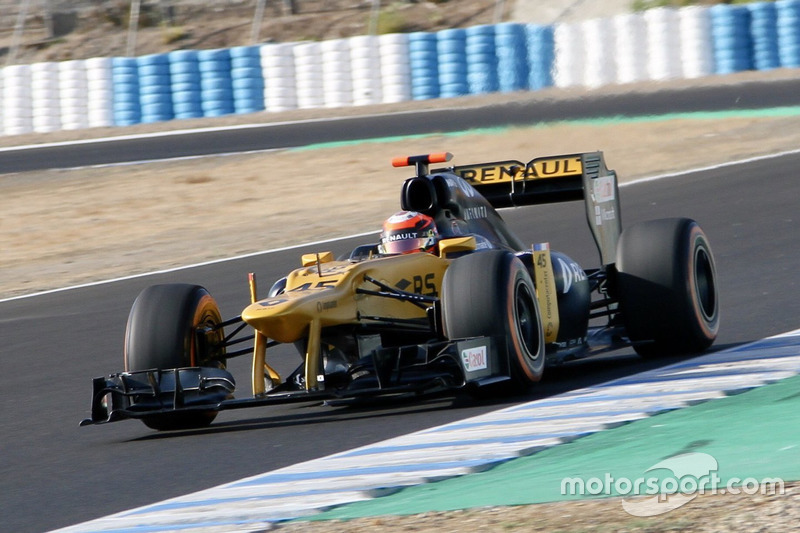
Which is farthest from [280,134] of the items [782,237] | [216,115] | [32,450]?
[32,450]

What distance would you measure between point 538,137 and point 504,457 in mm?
11988

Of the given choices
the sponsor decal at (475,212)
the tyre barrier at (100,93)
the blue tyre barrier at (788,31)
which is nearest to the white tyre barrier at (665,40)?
the blue tyre barrier at (788,31)

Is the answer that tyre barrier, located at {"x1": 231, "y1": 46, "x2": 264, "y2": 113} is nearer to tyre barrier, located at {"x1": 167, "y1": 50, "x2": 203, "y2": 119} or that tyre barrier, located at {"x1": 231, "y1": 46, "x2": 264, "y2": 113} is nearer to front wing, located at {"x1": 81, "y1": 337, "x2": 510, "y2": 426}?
tyre barrier, located at {"x1": 167, "y1": 50, "x2": 203, "y2": 119}

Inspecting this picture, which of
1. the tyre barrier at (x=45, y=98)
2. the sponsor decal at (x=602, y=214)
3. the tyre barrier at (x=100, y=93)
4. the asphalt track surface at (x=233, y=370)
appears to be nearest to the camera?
the asphalt track surface at (x=233, y=370)

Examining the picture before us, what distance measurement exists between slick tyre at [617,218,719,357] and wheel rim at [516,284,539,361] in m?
1.07

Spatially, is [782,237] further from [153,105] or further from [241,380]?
[153,105]

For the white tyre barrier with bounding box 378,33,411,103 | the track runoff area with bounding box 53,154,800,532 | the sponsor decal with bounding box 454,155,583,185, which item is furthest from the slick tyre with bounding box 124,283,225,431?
the white tyre barrier with bounding box 378,33,411,103

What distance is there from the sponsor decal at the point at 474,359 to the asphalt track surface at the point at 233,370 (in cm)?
25

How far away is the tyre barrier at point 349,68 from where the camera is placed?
85.4ft

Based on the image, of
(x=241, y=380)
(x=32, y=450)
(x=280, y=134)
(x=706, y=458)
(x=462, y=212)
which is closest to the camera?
(x=706, y=458)

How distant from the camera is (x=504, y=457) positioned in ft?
18.1

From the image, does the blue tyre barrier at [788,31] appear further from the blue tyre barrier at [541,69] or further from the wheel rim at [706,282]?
the wheel rim at [706,282]

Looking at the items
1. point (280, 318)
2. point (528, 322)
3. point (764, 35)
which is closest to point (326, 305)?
point (280, 318)

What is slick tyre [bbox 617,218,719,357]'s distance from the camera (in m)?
7.96
